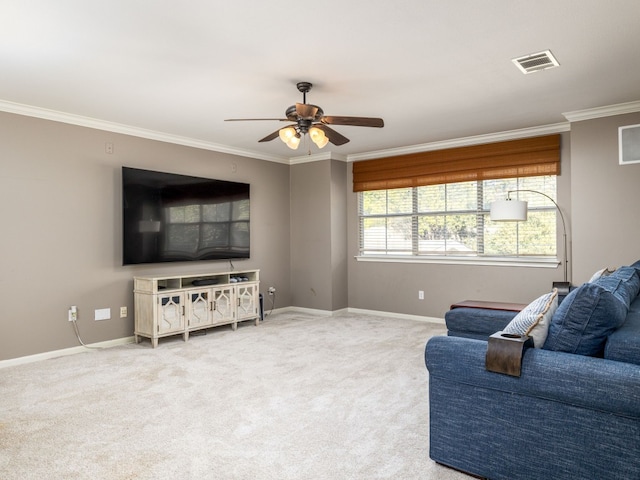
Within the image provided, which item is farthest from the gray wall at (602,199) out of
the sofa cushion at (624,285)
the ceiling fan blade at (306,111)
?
the ceiling fan blade at (306,111)

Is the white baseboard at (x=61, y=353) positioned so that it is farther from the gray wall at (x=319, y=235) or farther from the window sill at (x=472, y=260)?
the window sill at (x=472, y=260)

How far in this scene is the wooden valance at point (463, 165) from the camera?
4.94m

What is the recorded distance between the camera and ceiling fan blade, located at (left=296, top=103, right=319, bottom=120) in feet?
10.6

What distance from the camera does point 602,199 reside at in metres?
4.30

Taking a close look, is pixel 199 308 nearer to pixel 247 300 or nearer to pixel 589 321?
pixel 247 300

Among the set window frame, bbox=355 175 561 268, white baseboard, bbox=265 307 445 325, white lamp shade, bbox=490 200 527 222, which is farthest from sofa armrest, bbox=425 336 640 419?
white baseboard, bbox=265 307 445 325

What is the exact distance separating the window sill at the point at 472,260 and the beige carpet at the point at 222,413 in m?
1.45

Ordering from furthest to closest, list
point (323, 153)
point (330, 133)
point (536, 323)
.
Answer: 1. point (323, 153)
2. point (330, 133)
3. point (536, 323)

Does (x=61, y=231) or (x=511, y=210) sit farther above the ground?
(x=511, y=210)

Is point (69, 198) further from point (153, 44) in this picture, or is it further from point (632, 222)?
point (632, 222)

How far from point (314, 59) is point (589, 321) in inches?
91.3

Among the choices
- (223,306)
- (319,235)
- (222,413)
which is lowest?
(222,413)

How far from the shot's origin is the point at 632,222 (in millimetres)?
4148

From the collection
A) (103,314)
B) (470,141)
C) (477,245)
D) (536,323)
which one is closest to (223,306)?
(103,314)
